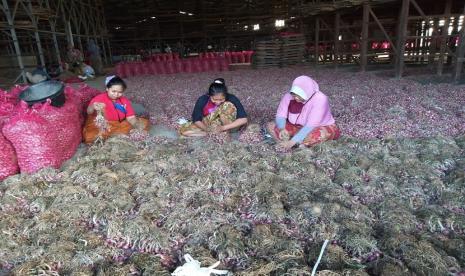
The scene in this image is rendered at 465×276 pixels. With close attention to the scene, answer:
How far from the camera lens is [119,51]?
2289 cm

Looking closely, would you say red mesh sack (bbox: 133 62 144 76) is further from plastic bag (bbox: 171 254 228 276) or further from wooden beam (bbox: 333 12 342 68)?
plastic bag (bbox: 171 254 228 276)

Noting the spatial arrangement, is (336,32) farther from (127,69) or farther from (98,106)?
(98,106)

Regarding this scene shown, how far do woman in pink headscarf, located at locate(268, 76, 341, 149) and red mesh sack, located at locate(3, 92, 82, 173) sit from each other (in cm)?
253

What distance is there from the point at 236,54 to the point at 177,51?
624 cm

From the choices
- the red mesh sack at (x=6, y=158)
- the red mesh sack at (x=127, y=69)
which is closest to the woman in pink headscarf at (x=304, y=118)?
the red mesh sack at (x=6, y=158)

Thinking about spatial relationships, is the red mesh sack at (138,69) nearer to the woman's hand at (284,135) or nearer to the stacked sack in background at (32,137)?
the stacked sack in background at (32,137)

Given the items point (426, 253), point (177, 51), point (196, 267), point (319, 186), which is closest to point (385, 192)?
point (319, 186)

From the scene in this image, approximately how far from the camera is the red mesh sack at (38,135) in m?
3.39

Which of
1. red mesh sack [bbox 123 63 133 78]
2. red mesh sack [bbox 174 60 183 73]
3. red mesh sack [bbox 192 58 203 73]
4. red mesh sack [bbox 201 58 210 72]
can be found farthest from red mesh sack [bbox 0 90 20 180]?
red mesh sack [bbox 201 58 210 72]

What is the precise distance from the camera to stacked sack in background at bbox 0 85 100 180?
11.1ft

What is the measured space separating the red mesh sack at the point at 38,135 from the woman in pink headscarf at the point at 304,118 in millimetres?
2533

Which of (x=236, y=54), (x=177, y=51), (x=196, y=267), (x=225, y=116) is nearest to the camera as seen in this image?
(x=196, y=267)

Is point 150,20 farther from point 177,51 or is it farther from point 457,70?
point 457,70

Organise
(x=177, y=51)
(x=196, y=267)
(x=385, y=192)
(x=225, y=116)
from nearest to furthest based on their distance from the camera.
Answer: (x=196, y=267) < (x=385, y=192) < (x=225, y=116) < (x=177, y=51)
